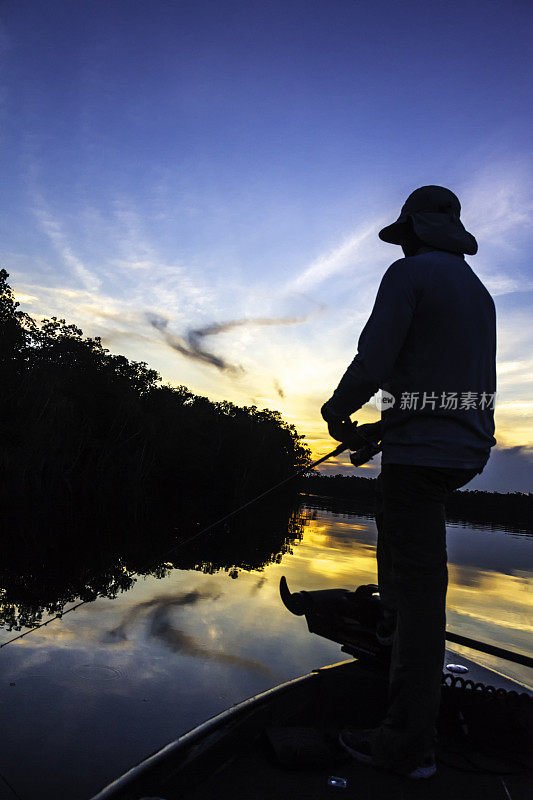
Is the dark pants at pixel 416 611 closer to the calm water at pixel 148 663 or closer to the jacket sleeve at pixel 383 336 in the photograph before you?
the jacket sleeve at pixel 383 336

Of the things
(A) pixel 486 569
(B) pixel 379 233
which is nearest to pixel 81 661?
(B) pixel 379 233

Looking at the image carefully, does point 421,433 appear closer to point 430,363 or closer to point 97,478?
point 430,363

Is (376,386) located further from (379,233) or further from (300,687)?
(300,687)

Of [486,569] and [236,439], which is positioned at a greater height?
[236,439]

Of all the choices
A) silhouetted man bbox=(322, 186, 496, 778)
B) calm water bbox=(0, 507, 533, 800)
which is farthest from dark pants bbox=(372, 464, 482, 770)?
calm water bbox=(0, 507, 533, 800)

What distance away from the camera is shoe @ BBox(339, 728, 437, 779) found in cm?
256

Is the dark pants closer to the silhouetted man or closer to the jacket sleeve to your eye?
the silhouetted man

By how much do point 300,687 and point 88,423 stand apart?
38.9 m

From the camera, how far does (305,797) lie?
2.37 meters

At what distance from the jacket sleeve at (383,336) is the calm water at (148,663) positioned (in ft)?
10.1

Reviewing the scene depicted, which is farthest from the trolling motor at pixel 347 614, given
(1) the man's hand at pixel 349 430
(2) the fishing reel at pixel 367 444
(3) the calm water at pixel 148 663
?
(3) the calm water at pixel 148 663

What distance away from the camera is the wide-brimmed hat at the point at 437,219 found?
2.85 meters

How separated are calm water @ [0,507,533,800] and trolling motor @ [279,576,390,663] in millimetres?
1690

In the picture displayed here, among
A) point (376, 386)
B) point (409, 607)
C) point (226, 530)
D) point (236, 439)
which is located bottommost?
point (226, 530)
